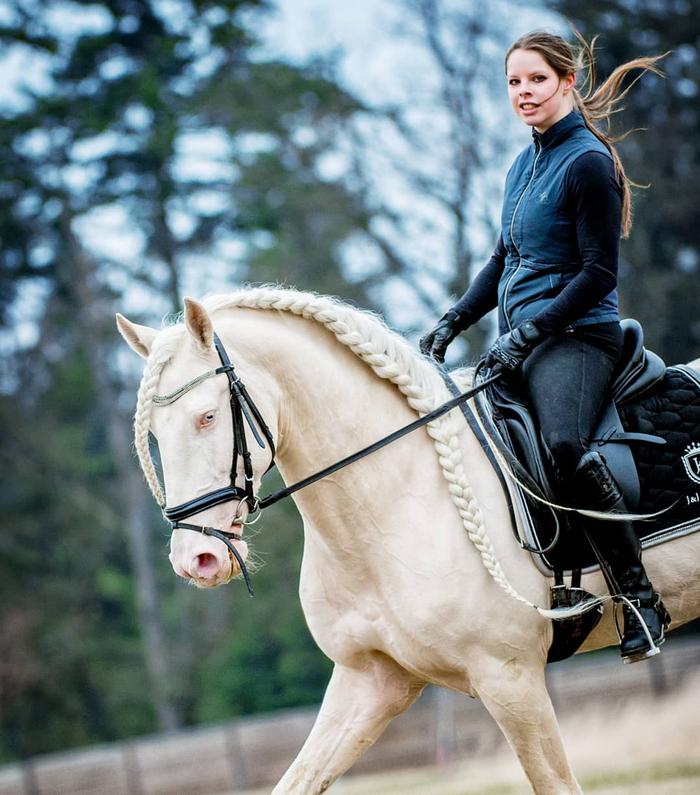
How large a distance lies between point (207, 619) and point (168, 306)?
7.86m

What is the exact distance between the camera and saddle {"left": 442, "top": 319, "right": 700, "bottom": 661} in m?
4.73

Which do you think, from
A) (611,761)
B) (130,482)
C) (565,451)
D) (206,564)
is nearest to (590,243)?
(565,451)

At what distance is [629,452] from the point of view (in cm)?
480

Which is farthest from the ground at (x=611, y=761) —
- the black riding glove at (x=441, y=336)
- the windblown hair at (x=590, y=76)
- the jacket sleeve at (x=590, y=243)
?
the windblown hair at (x=590, y=76)

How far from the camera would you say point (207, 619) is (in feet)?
91.9

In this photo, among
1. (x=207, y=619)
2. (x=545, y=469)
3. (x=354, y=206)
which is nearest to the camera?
(x=545, y=469)

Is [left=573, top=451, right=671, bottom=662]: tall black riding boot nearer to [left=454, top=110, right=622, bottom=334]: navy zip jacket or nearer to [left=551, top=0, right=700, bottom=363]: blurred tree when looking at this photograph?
[left=454, top=110, right=622, bottom=334]: navy zip jacket

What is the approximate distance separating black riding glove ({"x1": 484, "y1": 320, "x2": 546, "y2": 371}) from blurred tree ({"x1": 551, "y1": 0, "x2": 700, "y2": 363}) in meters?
17.7

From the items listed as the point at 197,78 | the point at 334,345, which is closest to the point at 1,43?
the point at 197,78

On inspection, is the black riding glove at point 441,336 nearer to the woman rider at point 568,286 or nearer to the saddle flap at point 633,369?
the woman rider at point 568,286

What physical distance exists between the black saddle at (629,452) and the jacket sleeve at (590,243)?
1.43ft

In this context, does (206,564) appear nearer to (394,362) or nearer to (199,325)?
(199,325)

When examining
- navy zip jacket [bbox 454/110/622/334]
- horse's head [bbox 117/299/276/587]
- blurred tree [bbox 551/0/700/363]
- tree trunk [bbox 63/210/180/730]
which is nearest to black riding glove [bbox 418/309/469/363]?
navy zip jacket [bbox 454/110/622/334]

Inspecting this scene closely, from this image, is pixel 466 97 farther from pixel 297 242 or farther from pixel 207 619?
pixel 207 619
